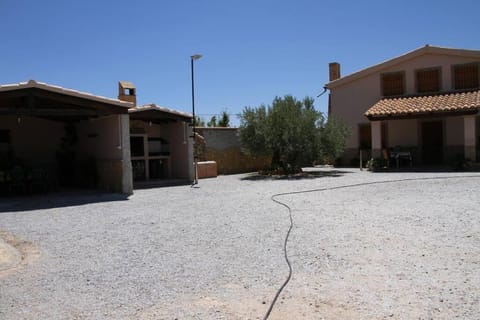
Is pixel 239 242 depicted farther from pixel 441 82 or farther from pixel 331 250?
pixel 441 82

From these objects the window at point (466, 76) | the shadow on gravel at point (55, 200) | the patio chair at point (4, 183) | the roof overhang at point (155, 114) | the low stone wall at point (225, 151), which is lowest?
the shadow on gravel at point (55, 200)

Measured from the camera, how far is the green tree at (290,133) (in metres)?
19.9

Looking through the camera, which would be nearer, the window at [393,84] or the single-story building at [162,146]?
the single-story building at [162,146]

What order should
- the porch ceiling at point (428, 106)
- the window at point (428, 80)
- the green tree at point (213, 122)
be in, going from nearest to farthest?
the porch ceiling at point (428, 106) < the window at point (428, 80) < the green tree at point (213, 122)

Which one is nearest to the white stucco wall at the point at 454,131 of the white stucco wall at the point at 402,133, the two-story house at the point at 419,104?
the two-story house at the point at 419,104

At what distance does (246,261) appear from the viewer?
5758mm

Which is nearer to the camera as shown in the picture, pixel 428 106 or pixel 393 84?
pixel 428 106

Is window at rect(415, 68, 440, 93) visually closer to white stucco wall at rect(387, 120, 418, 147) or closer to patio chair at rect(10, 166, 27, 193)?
white stucco wall at rect(387, 120, 418, 147)

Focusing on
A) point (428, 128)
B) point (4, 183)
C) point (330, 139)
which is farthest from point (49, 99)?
point (428, 128)

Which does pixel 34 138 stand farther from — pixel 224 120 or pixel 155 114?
pixel 224 120

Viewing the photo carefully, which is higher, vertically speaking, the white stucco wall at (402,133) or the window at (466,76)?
the window at (466,76)

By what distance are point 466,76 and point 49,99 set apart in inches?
767

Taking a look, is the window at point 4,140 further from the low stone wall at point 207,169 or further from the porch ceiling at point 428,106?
the porch ceiling at point 428,106

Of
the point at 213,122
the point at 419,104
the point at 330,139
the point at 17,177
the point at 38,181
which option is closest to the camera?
the point at 17,177
